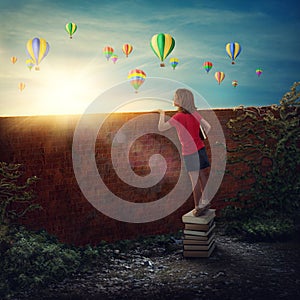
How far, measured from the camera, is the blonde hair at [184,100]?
6.07 meters

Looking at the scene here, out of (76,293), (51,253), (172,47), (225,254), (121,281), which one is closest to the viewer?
(76,293)

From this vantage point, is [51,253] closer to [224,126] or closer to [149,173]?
[149,173]

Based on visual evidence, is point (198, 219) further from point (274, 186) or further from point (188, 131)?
point (274, 186)

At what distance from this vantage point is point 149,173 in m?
7.68

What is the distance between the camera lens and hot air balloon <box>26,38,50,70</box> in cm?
2219

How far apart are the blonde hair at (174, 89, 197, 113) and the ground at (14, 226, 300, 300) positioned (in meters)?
2.09

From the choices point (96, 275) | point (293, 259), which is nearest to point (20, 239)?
point (96, 275)

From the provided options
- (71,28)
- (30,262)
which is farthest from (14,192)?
(71,28)

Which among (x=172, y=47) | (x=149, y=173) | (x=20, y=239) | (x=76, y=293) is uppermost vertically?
(x=172, y=47)

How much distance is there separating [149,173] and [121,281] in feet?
8.45

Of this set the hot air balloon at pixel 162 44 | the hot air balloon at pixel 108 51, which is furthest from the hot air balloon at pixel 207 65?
the hot air balloon at pixel 162 44

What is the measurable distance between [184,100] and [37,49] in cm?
1789

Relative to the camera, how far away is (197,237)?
607cm

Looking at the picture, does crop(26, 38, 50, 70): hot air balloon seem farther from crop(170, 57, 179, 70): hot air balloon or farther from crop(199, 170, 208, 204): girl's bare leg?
crop(199, 170, 208, 204): girl's bare leg
